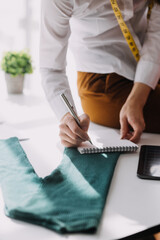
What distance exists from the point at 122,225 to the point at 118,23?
986 millimetres

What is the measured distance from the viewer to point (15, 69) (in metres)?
2.48

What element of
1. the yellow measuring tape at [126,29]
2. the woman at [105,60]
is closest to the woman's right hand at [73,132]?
the woman at [105,60]

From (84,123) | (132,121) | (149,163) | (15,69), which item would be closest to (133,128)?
(132,121)

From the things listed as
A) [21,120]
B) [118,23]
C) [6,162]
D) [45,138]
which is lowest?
[21,120]

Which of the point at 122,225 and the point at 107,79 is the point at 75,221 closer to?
the point at 122,225

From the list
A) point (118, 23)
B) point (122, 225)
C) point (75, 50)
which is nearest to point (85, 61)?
point (75, 50)

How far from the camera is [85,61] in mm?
1481

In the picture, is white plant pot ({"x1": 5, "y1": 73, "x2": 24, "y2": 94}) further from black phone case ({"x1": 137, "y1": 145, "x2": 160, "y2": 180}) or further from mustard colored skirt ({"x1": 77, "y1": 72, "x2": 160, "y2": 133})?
black phone case ({"x1": 137, "y1": 145, "x2": 160, "y2": 180})

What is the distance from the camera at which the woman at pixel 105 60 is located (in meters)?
1.26

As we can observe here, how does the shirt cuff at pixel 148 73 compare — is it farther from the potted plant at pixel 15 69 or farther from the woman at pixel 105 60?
the potted plant at pixel 15 69

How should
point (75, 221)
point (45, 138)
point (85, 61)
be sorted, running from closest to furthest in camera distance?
point (75, 221) < point (45, 138) < point (85, 61)

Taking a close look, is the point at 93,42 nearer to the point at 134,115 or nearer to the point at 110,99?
the point at 110,99

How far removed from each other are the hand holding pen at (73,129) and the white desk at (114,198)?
50 millimetres

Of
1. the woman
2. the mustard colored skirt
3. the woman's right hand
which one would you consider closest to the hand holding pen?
the woman's right hand
